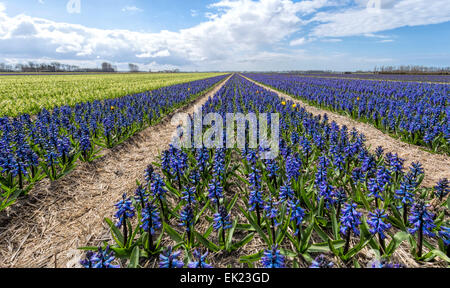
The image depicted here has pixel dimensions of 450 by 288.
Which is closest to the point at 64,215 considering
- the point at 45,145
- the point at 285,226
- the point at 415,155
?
the point at 45,145

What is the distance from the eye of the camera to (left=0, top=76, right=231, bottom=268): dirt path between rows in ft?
10.9

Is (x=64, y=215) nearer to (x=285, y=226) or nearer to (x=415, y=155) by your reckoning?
(x=285, y=226)

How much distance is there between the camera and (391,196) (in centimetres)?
390

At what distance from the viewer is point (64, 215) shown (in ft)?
14.0

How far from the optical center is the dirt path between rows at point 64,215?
332 centimetres

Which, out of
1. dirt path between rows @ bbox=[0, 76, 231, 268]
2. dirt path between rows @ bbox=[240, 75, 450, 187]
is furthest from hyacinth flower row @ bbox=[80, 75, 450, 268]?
dirt path between rows @ bbox=[240, 75, 450, 187]

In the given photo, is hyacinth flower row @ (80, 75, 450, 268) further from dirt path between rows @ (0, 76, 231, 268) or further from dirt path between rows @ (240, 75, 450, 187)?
dirt path between rows @ (240, 75, 450, 187)

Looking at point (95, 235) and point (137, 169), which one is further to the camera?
point (137, 169)
